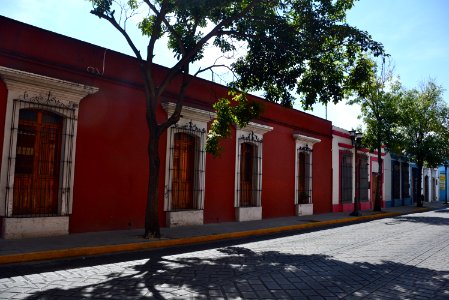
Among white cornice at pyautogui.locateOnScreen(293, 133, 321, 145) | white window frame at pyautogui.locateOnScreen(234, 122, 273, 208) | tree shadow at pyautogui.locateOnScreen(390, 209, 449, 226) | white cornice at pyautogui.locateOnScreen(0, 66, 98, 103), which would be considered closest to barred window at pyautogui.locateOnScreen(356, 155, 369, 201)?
tree shadow at pyautogui.locateOnScreen(390, 209, 449, 226)

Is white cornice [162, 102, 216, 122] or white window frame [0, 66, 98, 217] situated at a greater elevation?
white cornice [162, 102, 216, 122]

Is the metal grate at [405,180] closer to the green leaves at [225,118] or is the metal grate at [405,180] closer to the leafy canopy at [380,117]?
the leafy canopy at [380,117]

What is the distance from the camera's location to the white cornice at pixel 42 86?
7977 millimetres

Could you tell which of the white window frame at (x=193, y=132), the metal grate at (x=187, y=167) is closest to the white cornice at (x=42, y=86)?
the white window frame at (x=193, y=132)

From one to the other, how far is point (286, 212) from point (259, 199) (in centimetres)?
205

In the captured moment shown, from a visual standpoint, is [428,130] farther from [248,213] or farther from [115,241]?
[115,241]

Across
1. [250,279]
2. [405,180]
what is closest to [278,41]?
[250,279]

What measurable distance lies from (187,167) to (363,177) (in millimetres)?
13470

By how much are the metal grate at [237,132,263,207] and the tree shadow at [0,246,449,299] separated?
273 inches

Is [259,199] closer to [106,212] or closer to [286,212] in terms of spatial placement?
[286,212]

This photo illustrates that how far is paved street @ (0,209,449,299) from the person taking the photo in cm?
480

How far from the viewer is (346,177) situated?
20.3 meters

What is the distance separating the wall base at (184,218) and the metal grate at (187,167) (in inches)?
11.7

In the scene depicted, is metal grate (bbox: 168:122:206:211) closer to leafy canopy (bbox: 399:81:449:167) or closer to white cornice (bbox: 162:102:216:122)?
white cornice (bbox: 162:102:216:122)
